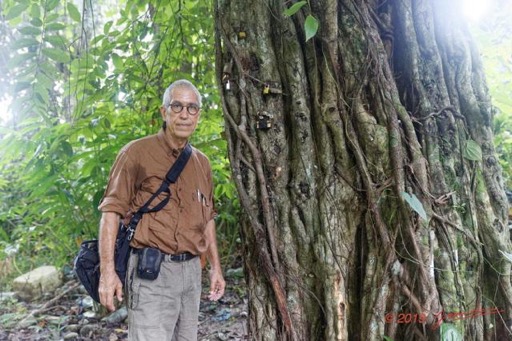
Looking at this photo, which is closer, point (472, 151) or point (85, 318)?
point (472, 151)

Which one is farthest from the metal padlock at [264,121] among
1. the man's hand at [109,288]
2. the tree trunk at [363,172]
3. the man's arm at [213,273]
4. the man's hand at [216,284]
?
the man's hand at [109,288]

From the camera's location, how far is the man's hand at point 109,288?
1808mm

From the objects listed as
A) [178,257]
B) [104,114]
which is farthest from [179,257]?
[104,114]

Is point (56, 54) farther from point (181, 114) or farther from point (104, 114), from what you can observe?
point (104, 114)

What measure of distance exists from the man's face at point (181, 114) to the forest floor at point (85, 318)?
65.9 inches

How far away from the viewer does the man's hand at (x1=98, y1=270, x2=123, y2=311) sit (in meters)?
1.81

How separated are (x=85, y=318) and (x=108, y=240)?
194 cm

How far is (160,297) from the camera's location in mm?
1940

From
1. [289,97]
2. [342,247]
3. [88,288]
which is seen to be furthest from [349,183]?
[88,288]

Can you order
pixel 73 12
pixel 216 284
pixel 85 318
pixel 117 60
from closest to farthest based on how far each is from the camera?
pixel 73 12 → pixel 216 284 → pixel 117 60 → pixel 85 318

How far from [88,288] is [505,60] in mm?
3468

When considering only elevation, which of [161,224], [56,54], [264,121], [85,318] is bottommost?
[85,318]

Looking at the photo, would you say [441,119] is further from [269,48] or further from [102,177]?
[102,177]

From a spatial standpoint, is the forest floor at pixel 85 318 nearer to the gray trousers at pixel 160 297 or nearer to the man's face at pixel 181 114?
the gray trousers at pixel 160 297
